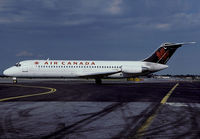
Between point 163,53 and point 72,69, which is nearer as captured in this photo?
point 72,69

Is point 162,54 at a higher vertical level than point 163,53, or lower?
lower

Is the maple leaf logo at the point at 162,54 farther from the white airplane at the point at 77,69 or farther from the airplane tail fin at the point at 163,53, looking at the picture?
the white airplane at the point at 77,69

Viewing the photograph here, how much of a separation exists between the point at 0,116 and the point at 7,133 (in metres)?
2.23

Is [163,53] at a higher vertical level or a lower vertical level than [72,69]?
higher

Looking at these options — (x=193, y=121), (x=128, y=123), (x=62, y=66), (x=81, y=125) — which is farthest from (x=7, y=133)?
(x=62, y=66)

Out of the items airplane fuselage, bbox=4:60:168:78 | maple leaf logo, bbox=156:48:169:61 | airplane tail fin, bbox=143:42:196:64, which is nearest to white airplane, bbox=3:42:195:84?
airplane fuselage, bbox=4:60:168:78

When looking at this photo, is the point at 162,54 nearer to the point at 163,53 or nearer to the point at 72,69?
the point at 163,53

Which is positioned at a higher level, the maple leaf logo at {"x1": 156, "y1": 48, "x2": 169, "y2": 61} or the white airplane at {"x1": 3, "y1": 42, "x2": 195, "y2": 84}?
the maple leaf logo at {"x1": 156, "y1": 48, "x2": 169, "y2": 61}

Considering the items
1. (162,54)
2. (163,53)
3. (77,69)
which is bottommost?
(77,69)

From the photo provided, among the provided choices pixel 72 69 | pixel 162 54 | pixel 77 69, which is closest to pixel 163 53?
pixel 162 54

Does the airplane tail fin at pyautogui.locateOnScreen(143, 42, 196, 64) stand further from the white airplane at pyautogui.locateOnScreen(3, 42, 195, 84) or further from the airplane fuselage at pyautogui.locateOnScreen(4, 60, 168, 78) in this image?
the airplane fuselage at pyautogui.locateOnScreen(4, 60, 168, 78)

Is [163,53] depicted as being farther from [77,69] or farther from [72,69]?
[72,69]

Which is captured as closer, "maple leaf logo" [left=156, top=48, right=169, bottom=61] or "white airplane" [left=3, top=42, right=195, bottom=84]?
"white airplane" [left=3, top=42, right=195, bottom=84]

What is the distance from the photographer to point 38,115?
24.0 feet
